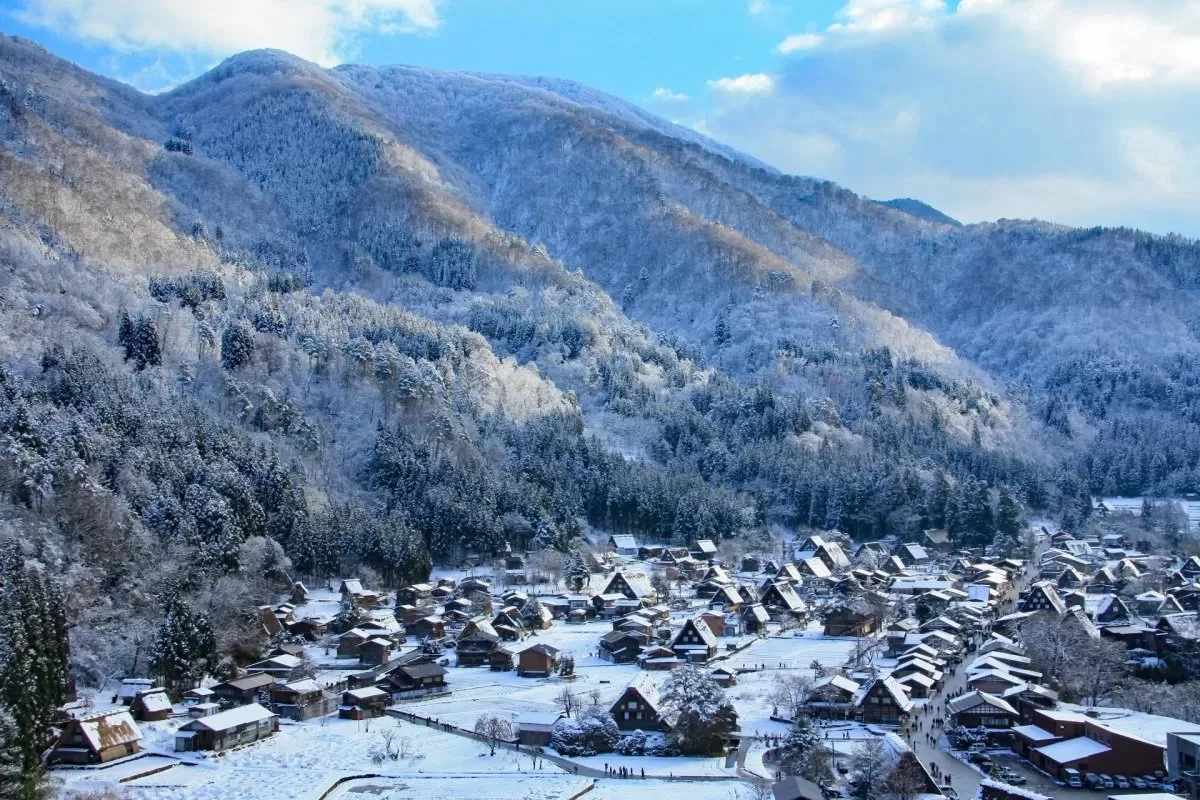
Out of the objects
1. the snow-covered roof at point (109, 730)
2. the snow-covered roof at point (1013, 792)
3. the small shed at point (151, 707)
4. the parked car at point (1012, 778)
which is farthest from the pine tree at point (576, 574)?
the snow-covered roof at point (1013, 792)

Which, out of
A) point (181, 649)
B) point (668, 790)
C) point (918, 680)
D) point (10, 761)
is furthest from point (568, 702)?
point (10, 761)

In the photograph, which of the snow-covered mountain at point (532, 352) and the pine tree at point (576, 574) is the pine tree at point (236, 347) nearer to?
the snow-covered mountain at point (532, 352)

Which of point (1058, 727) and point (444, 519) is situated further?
point (444, 519)

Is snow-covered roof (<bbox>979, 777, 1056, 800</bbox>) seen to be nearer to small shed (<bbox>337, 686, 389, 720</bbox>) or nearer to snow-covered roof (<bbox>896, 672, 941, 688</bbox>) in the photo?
snow-covered roof (<bbox>896, 672, 941, 688</bbox>)

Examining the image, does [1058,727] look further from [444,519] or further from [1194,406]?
[1194,406]

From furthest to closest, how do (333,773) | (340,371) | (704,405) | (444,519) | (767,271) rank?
1. (767,271)
2. (704,405)
3. (340,371)
4. (444,519)
5. (333,773)

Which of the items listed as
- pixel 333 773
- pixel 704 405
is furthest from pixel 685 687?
pixel 704 405

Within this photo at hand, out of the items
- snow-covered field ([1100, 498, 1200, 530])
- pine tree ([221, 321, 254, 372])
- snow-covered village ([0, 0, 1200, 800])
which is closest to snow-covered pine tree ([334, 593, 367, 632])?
snow-covered village ([0, 0, 1200, 800])
